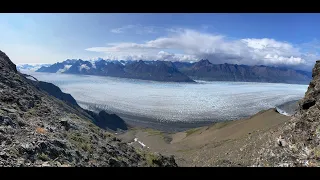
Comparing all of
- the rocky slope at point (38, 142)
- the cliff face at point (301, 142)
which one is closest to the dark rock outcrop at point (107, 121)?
the rocky slope at point (38, 142)

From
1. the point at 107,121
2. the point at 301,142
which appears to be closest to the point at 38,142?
the point at 301,142

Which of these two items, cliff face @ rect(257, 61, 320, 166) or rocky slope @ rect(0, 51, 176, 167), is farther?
cliff face @ rect(257, 61, 320, 166)

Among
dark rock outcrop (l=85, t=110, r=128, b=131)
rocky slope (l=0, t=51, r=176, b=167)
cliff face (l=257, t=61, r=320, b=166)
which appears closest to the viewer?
rocky slope (l=0, t=51, r=176, b=167)

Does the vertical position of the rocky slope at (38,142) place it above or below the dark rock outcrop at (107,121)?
above

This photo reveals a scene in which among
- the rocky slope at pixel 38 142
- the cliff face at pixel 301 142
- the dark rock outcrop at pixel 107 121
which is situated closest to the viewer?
the rocky slope at pixel 38 142

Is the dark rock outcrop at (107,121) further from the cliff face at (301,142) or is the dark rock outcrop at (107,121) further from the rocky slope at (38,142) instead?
the cliff face at (301,142)

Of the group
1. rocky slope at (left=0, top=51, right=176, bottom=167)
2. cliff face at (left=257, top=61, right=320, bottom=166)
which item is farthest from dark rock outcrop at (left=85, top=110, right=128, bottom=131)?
cliff face at (left=257, top=61, right=320, bottom=166)

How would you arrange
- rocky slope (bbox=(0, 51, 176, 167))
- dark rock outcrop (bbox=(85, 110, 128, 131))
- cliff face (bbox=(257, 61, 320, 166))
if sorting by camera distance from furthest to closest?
dark rock outcrop (bbox=(85, 110, 128, 131)), cliff face (bbox=(257, 61, 320, 166)), rocky slope (bbox=(0, 51, 176, 167))

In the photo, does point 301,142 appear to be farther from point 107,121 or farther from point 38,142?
point 107,121

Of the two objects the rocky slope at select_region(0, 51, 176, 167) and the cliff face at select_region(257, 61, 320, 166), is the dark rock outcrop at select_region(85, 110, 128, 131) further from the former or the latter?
the cliff face at select_region(257, 61, 320, 166)

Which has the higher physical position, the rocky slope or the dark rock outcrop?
the rocky slope

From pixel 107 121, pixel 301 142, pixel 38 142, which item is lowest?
pixel 107 121
